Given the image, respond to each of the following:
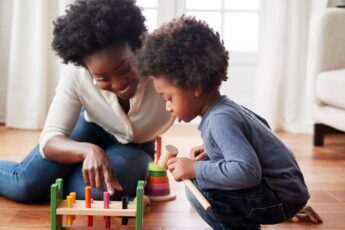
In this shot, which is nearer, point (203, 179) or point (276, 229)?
point (203, 179)

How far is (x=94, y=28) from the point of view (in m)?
1.32

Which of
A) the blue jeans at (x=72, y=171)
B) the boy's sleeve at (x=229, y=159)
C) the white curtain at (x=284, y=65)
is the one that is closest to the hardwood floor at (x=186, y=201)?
the blue jeans at (x=72, y=171)

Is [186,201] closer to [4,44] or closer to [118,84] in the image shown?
[118,84]

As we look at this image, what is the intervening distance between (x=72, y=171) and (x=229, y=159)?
70cm

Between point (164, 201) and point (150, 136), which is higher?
point (150, 136)

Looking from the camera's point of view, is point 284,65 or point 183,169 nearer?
point 183,169

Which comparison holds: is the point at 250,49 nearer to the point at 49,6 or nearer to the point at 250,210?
the point at 49,6

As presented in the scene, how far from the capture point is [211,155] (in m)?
1.13

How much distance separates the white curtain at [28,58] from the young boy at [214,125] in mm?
1749

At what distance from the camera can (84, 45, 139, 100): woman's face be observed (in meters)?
1.32

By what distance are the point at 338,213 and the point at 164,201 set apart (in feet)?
1.65

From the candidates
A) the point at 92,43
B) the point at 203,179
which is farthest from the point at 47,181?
the point at 203,179

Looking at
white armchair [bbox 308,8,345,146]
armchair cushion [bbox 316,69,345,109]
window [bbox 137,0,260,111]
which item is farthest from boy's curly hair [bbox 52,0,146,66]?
window [bbox 137,0,260,111]

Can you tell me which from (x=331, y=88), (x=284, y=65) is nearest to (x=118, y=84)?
(x=331, y=88)
